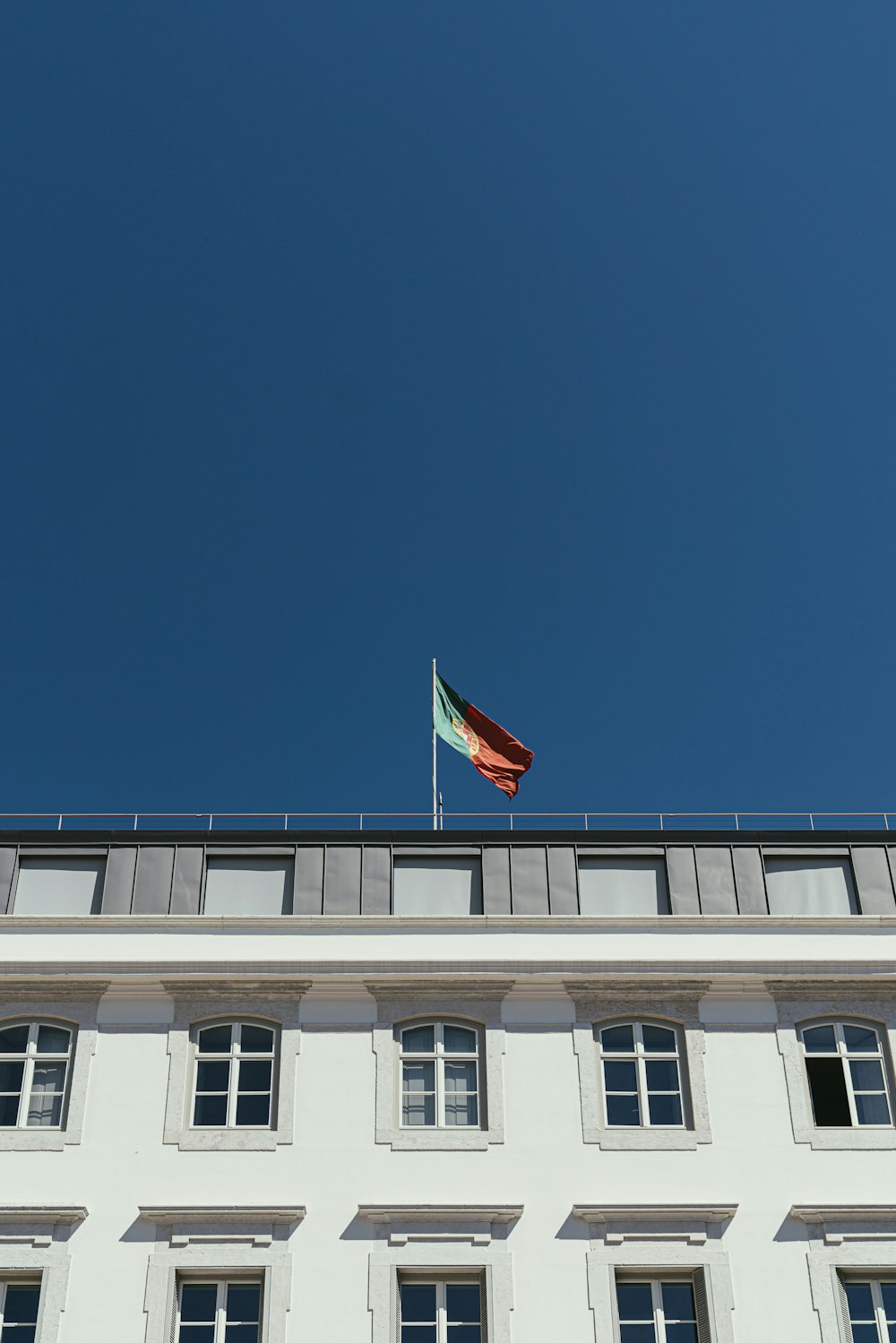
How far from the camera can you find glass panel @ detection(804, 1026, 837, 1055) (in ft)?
84.2

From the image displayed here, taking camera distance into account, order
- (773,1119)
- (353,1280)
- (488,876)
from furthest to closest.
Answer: (488,876)
(773,1119)
(353,1280)

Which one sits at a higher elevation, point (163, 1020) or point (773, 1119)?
point (163, 1020)

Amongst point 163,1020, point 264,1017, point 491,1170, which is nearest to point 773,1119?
point 491,1170

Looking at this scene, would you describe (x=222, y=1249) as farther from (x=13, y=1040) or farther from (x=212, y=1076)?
(x=13, y=1040)

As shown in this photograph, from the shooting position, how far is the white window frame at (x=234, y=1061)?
24.6 m

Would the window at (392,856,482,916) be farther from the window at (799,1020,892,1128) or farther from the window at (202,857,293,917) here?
the window at (799,1020,892,1128)

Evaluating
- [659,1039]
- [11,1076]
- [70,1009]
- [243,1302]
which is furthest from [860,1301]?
[11,1076]

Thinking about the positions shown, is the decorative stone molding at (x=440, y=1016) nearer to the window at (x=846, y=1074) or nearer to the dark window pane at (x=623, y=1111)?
the dark window pane at (x=623, y=1111)

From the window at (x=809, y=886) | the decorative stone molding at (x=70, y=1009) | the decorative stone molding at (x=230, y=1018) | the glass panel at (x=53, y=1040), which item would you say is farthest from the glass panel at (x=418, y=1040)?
the window at (x=809, y=886)

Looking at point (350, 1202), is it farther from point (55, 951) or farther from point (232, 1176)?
point (55, 951)

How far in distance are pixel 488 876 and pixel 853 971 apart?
24.0 ft

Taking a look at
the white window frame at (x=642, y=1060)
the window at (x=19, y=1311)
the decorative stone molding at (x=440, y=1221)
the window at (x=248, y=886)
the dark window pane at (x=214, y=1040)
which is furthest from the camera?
the window at (x=248, y=886)

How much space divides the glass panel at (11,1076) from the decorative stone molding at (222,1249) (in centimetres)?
349

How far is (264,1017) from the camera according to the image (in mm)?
25547
